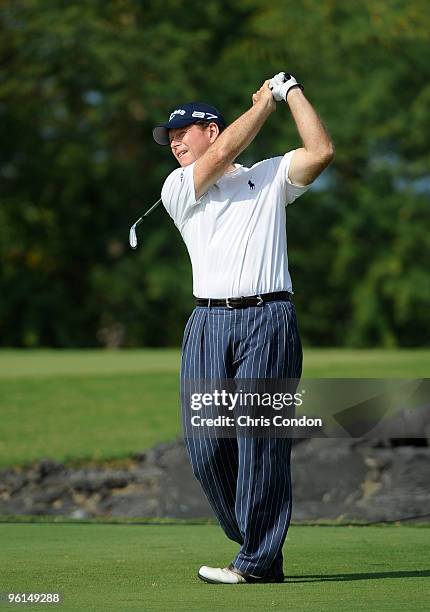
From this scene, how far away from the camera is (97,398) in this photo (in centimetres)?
1573

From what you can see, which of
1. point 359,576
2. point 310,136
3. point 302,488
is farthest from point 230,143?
Result: point 302,488

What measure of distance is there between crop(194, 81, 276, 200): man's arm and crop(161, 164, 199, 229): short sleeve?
44 mm

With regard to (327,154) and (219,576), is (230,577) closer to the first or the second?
(219,576)

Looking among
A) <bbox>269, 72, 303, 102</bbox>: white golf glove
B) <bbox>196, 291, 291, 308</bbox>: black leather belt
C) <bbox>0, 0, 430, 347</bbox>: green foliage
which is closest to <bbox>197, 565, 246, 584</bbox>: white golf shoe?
<bbox>196, 291, 291, 308</bbox>: black leather belt

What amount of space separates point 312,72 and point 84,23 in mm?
6827

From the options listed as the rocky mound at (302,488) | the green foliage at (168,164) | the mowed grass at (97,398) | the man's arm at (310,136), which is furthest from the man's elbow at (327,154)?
the green foliage at (168,164)

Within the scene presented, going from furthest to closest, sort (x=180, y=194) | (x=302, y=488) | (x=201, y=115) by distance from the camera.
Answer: (x=302, y=488), (x=201, y=115), (x=180, y=194)

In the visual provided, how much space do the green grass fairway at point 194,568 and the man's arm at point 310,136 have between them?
1.58m

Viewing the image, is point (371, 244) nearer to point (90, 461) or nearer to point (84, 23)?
point (84, 23)

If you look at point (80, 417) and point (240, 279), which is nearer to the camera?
point (240, 279)

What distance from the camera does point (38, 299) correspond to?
36.5 m

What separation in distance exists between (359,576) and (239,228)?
1442 mm

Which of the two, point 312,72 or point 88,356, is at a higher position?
point 312,72

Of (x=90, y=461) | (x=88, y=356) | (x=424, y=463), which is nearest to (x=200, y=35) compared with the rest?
(x=88, y=356)
